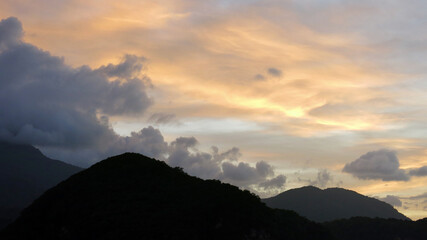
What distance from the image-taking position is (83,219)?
131 meters

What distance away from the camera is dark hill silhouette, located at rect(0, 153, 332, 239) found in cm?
12612

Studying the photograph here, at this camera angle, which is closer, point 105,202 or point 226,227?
point 226,227

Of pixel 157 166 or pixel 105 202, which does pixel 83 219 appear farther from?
pixel 157 166

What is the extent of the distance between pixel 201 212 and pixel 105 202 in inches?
1073

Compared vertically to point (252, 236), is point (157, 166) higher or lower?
higher

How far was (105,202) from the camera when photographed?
136 m

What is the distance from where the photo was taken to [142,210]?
434ft

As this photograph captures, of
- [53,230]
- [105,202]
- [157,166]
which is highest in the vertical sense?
[157,166]

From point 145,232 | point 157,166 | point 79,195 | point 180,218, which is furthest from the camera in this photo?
point 157,166

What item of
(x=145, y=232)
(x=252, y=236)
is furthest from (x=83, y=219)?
(x=252, y=236)

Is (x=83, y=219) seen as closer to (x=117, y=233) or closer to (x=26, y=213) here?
(x=117, y=233)

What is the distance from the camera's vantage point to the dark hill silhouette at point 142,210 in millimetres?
126125

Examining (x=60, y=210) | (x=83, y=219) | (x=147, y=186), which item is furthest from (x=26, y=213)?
(x=147, y=186)

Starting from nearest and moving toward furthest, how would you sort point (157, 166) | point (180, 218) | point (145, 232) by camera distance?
point (145, 232) → point (180, 218) → point (157, 166)
